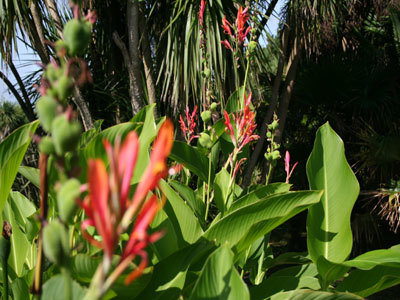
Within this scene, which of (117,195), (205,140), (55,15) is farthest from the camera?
(55,15)

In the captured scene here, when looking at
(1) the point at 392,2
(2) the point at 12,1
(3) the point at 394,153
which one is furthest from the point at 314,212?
(1) the point at 392,2

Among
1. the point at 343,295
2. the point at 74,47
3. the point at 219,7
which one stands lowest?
the point at 343,295

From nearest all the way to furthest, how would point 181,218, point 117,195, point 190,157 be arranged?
point 117,195 → point 181,218 → point 190,157

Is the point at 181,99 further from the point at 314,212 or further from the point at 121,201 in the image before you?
the point at 121,201

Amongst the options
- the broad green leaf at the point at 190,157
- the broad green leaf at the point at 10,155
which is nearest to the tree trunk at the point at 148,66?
the broad green leaf at the point at 190,157

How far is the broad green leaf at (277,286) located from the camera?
941 mm

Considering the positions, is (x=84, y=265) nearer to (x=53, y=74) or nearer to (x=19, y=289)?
(x=19, y=289)

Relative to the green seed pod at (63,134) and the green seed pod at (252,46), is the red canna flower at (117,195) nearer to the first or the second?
the green seed pod at (63,134)

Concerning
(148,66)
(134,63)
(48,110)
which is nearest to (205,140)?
(48,110)

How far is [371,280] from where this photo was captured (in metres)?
0.97

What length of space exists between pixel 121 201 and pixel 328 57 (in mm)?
4858

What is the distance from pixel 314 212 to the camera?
1.04 meters

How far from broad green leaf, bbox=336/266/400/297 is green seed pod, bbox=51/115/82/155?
0.77m

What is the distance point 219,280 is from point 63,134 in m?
0.35
